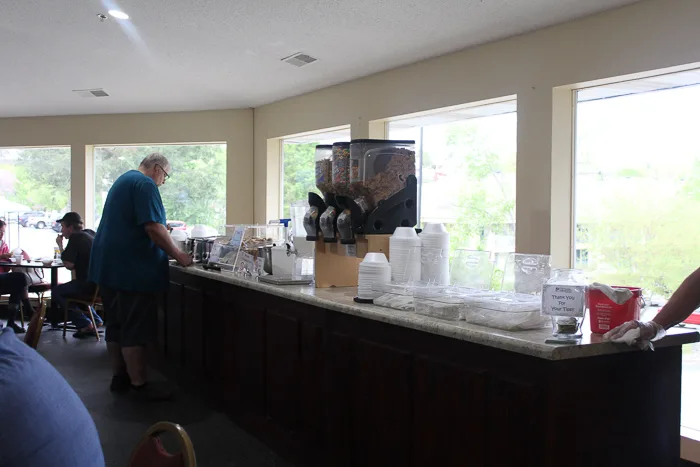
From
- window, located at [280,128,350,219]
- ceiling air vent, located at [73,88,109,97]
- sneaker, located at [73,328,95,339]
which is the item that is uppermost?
ceiling air vent, located at [73,88,109,97]

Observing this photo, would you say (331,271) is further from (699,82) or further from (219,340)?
(699,82)

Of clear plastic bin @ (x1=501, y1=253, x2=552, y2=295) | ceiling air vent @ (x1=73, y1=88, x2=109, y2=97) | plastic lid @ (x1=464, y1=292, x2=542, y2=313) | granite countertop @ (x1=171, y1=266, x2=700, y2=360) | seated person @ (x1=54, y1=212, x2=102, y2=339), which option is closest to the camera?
granite countertop @ (x1=171, y1=266, x2=700, y2=360)

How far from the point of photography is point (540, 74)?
459 centimetres

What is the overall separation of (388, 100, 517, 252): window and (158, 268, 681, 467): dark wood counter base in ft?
7.82

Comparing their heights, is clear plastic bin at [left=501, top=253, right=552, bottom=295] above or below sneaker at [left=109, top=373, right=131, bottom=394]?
above

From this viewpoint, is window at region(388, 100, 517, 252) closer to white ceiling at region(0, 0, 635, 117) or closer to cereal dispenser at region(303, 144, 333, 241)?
white ceiling at region(0, 0, 635, 117)

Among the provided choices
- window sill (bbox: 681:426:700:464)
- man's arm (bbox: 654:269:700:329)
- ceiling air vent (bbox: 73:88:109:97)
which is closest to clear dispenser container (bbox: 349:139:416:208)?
man's arm (bbox: 654:269:700:329)

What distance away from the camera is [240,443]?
3.51 m

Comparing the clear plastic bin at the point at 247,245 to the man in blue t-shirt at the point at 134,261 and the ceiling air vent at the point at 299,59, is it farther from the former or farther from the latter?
the ceiling air vent at the point at 299,59

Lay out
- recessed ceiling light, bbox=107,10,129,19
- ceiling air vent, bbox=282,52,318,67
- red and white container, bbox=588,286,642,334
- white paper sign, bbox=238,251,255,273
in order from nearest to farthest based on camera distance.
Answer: red and white container, bbox=588,286,642,334 < white paper sign, bbox=238,251,255,273 < recessed ceiling light, bbox=107,10,129,19 < ceiling air vent, bbox=282,52,318,67

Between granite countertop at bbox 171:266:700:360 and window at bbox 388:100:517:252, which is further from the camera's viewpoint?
window at bbox 388:100:517:252

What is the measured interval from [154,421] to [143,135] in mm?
5350

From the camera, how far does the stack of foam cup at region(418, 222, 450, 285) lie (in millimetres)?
2684

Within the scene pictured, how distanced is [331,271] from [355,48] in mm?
2688
